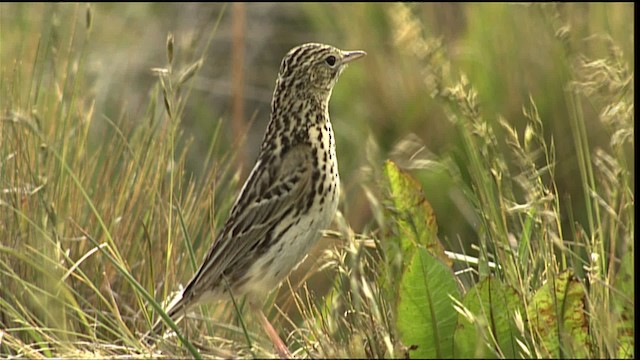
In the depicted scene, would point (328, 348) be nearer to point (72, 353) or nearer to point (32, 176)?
point (72, 353)

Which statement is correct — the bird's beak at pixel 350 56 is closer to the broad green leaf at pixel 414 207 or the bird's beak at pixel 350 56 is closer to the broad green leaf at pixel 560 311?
the broad green leaf at pixel 414 207

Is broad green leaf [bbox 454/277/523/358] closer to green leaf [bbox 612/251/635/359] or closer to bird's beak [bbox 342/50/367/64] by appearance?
green leaf [bbox 612/251/635/359]

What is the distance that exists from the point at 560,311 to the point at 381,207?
66 cm

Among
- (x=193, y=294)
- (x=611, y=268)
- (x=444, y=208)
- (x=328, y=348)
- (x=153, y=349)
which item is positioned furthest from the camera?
(x=444, y=208)

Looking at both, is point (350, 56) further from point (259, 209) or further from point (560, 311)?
point (560, 311)

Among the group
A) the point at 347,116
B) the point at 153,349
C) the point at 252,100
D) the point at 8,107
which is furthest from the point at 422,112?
the point at 153,349

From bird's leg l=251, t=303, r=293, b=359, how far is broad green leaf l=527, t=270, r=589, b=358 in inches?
25.0

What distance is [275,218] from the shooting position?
131 inches

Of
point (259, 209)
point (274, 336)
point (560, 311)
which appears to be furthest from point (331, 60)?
point (560, 311)

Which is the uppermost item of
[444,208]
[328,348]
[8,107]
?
[8,107]

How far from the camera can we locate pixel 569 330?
2.49m

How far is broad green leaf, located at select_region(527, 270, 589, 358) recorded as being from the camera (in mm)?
2473

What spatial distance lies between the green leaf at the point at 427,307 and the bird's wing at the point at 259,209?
0.77 m

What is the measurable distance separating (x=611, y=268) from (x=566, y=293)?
0.19 metres
